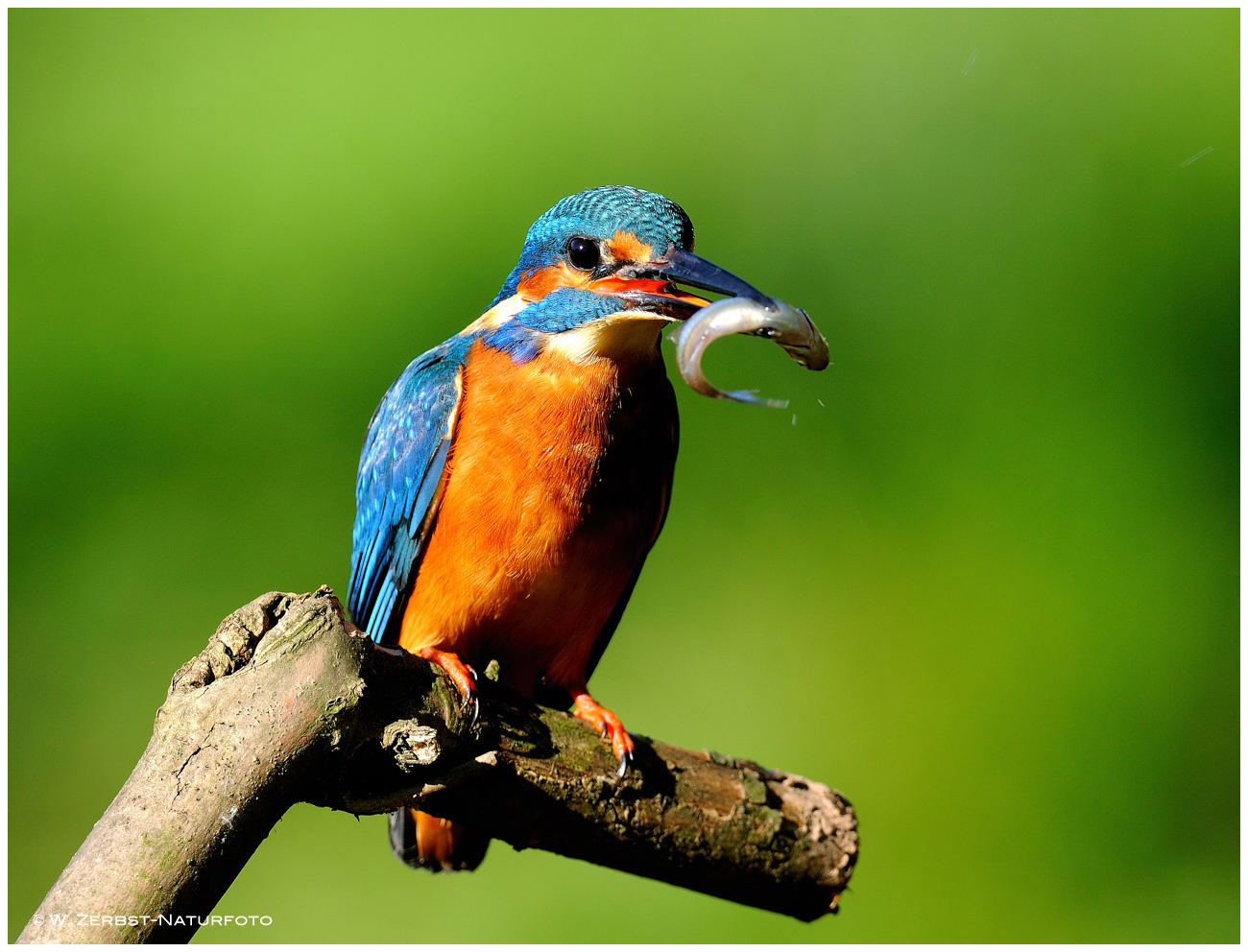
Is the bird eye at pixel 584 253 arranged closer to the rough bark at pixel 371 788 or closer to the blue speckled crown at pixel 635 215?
the blue speckled crown at pixel 635 215

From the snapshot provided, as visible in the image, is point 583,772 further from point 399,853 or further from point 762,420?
point 762,420

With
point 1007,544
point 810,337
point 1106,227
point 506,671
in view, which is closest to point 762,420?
point 1007,544

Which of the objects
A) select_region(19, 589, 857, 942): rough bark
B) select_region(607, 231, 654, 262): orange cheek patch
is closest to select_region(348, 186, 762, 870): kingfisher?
select_region(607, 231, 654, 262): orange cheek patch

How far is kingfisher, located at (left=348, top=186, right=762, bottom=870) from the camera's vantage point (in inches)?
104

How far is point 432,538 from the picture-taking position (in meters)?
2.78

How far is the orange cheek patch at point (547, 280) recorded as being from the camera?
270cm

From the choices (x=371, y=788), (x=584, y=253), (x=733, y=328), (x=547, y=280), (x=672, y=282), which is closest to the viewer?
(x=371, y=788)

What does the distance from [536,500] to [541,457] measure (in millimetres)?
96

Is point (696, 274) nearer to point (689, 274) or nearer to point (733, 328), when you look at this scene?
point (689, 274)

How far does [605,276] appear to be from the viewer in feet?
8.65

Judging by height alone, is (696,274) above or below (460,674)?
above

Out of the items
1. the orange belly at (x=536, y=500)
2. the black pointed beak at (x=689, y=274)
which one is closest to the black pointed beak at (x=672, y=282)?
the black pointed beak at (x=689, y=274)

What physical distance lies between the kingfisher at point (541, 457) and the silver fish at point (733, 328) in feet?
0.87

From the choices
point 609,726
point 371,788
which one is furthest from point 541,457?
point 371,788
